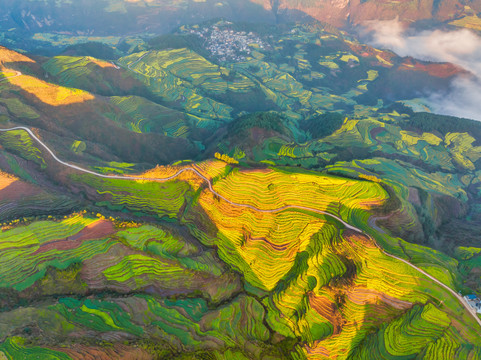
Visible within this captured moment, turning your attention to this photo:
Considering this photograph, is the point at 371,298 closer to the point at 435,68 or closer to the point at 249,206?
the point at 249,206

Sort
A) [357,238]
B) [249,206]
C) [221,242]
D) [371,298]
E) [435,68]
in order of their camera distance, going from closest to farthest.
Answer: [371,298], [357,238], [221,242], [249,206], [435,68]

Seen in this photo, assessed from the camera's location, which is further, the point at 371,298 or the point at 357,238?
the point at 357,238

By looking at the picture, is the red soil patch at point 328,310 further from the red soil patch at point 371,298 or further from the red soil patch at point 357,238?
the red soil patch at point 357,238

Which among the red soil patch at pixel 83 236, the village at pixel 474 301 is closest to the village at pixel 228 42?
the red soil patch at pixel 83 236

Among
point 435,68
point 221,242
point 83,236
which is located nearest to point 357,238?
point 221,242

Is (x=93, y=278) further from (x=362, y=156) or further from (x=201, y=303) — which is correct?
(x=362, y=156)

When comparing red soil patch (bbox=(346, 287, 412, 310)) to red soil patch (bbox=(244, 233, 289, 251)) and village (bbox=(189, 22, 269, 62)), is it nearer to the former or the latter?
red soil patch (bbox=(244, 233, 289, 251))

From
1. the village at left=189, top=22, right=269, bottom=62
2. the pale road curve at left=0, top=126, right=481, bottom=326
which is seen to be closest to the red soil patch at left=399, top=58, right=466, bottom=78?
the village at left=189, top=22, right=269, bottom=62

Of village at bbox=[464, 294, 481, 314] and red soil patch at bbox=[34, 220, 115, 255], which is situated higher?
village at bbox=[464, 294, 481, 314]
